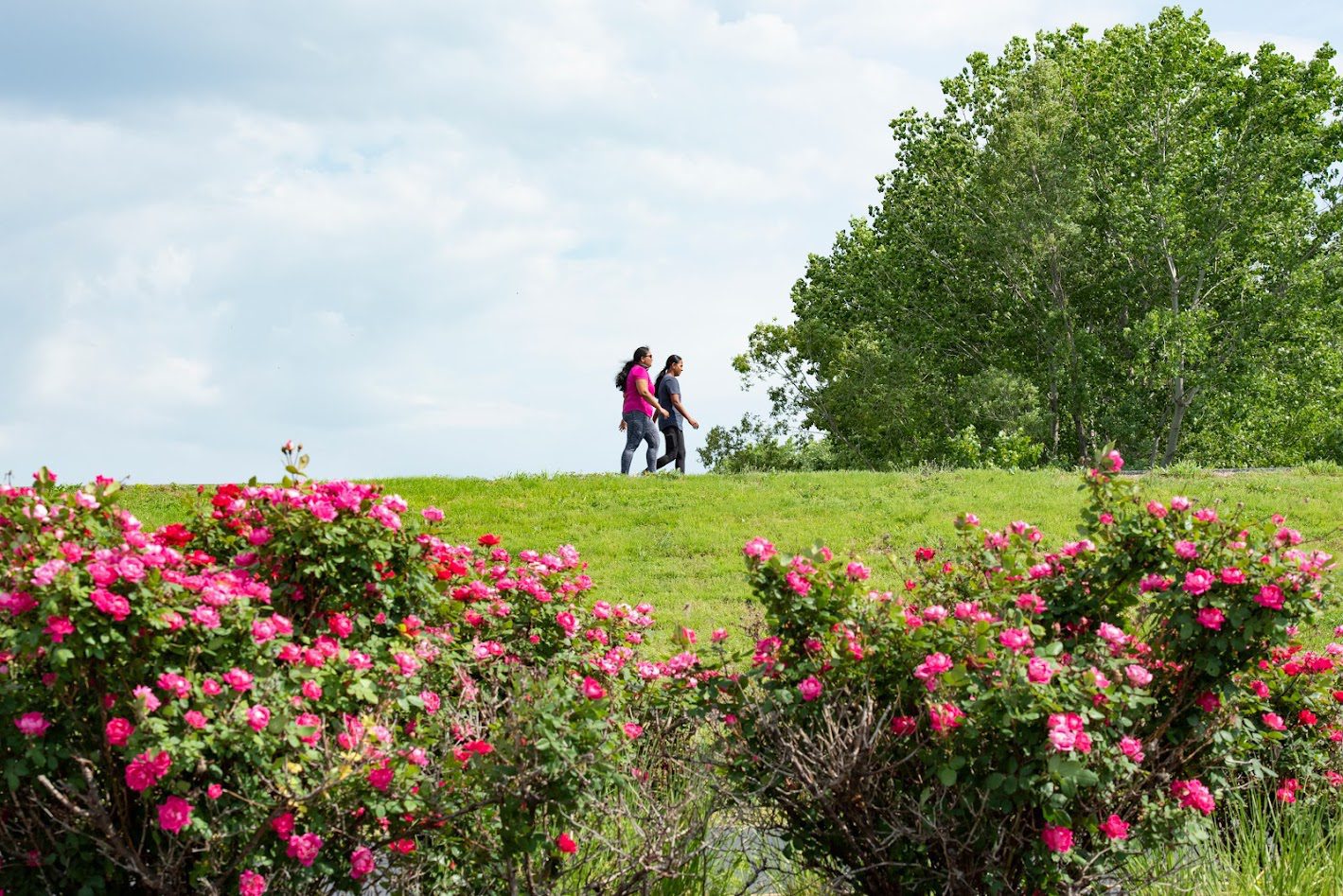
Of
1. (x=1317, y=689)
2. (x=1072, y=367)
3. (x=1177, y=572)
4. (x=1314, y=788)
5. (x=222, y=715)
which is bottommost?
(x=1314, y=788)

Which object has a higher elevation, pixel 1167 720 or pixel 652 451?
pixel 652 451

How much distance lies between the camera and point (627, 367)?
16.3 metres

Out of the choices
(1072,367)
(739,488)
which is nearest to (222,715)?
(739,488)

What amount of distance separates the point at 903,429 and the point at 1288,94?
11.2 metres

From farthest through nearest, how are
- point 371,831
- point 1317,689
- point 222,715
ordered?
1. point 1317,689
2. point 371,831
3. point 222,715

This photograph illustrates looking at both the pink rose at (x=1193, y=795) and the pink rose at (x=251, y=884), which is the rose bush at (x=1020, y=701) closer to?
the pink rose at (x=1193, y=795)

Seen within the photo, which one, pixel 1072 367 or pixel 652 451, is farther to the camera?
pixel 1072 367

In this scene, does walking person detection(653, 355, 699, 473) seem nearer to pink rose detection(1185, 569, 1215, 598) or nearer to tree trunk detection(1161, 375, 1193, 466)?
pink rose detection(1185, 569, 1215, 598)

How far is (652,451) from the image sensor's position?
16.5m

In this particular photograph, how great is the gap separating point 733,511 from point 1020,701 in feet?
33.7

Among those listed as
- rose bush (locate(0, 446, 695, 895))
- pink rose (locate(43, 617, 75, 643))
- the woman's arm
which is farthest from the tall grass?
the woman's arm

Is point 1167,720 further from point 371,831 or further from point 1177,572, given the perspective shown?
point 371,831

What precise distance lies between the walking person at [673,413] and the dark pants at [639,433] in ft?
1.24

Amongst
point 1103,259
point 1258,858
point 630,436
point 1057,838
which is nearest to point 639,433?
point 630,436
